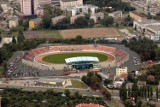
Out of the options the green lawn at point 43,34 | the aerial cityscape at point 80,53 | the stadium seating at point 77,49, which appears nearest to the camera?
the aerial cityscape at point 80,53

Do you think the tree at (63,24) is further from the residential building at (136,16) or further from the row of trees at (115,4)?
the row of trees at (115,4)

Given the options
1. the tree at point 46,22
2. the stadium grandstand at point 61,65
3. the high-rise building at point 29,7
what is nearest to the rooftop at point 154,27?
the stadium grandstand at point 61,65

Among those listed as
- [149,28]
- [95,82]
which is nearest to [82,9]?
[149,28]

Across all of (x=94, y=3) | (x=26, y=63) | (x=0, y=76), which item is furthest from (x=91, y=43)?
(x=94, y=3)

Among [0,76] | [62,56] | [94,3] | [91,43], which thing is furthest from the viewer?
[94,3]

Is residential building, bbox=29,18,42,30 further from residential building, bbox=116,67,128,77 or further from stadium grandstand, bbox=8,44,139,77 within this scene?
residential building, bbox=116,67,128,77

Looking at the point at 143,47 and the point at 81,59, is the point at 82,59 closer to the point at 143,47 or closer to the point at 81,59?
the point at 81,59

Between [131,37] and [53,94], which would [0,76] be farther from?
[131,37]
